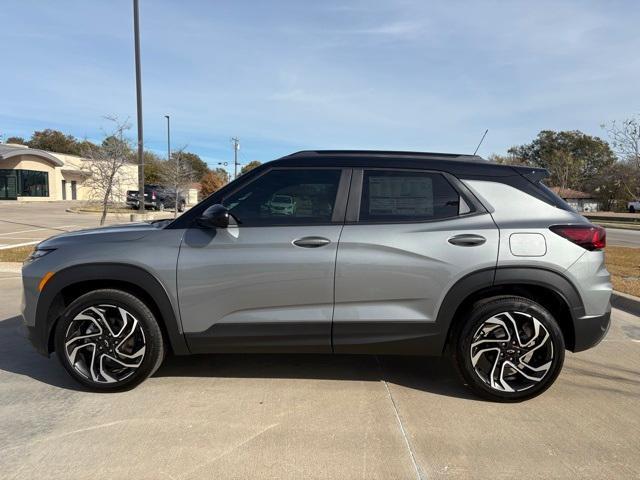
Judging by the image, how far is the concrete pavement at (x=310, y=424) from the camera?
8.61ft

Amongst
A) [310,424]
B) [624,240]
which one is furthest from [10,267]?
[624,240]

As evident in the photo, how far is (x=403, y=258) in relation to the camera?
10.8 ft

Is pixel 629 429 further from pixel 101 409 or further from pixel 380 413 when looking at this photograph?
pixel 101 409

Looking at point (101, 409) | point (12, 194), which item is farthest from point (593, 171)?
point (101, 409)

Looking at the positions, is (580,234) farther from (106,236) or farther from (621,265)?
(621,265)

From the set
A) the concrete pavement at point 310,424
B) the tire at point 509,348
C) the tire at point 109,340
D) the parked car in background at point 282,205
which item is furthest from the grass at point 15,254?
the tire at point 509,348

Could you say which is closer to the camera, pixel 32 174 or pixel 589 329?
pixel 589 329

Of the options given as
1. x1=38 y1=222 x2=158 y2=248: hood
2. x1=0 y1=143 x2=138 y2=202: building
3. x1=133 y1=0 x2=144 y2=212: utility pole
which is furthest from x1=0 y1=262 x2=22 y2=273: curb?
x1=0 y1=143 x2=138 y2=202: building

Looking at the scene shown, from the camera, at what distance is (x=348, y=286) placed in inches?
130

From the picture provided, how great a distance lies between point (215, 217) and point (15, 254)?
28.1 feet

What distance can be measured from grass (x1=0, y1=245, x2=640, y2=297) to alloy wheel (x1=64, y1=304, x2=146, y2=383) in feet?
22.0

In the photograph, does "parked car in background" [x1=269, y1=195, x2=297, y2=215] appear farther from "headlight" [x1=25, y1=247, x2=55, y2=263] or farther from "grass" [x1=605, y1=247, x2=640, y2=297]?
"grass" [x1=605, y1=247, x2=640, y2=297]

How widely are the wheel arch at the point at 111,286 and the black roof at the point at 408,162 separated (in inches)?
51.3

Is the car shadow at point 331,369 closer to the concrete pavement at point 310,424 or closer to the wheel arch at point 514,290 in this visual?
the concrete pavement at point 310,424
